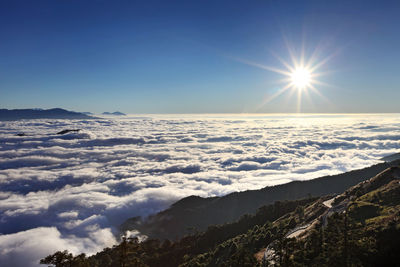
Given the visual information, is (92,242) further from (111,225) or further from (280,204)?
(280,204)

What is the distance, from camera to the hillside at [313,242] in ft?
117

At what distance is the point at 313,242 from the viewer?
143 feet

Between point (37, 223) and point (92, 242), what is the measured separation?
55271mm

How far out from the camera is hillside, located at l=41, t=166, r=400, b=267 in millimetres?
35719

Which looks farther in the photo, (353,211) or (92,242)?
(92,242)

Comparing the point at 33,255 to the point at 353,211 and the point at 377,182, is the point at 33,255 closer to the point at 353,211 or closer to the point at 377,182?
the point at 353,211

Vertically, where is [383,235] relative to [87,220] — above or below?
above

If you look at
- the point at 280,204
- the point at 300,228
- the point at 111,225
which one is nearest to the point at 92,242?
the point at 111,225

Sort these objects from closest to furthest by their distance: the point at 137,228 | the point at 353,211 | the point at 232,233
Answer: the point at 353,211, the point at 232,233, the point at 137,228

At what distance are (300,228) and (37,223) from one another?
629ft

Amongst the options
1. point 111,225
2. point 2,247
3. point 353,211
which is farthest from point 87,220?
point 353,211

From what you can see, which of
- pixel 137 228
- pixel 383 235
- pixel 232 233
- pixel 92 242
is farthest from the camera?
pixel 137 228

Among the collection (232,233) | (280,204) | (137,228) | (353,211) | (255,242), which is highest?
(353,211)

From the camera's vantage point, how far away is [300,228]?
68.5 m
